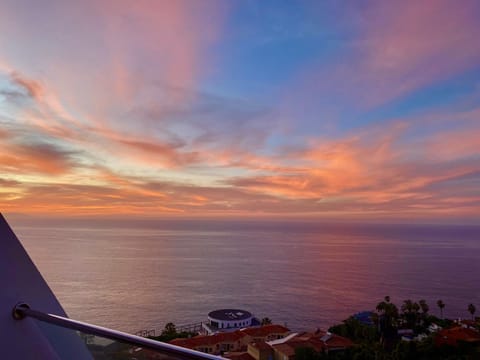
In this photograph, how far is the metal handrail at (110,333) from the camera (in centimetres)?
66

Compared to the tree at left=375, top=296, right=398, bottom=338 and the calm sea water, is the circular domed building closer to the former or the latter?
the calm sea water

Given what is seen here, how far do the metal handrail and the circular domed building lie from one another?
51.3 ft

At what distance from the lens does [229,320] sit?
52.9 feet

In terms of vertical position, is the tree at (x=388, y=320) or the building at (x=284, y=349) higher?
the building at (x=284, y=349)

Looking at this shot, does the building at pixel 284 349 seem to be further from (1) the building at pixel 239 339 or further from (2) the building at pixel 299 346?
(1) the building at pixel 239 339

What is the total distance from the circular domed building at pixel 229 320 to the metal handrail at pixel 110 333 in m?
15.6

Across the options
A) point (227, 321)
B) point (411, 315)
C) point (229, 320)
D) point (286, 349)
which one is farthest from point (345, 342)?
point (411, 315)

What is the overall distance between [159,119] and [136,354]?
10162 millimetres

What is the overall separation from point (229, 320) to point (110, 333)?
54.4ft

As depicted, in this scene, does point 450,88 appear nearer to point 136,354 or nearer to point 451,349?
point 451,349

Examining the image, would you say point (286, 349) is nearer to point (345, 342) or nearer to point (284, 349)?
point (284, 349)

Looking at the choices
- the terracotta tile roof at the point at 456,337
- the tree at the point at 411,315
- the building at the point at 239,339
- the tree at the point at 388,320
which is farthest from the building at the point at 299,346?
the tree at the point at 411,315

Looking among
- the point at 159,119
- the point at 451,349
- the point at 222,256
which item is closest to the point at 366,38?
the point at 159,119

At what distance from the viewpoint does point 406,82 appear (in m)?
9.23
